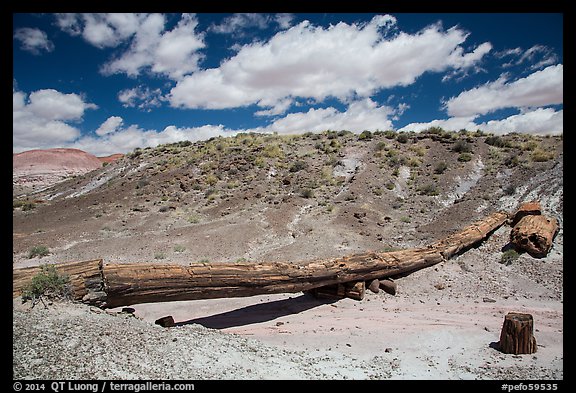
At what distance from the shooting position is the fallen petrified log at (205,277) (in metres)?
5.50

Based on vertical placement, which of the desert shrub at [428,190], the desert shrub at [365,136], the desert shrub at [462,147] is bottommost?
the desert shrub at [428,190]

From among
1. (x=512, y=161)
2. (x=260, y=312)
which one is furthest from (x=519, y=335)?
(x=512, y=161)

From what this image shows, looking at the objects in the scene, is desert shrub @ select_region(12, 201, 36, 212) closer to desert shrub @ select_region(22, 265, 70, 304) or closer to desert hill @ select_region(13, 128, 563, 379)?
desert hill @ select_region(13, 128, 563, 379)

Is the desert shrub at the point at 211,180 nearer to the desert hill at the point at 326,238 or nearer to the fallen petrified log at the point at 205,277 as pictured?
the desert hill at the point at 326,238

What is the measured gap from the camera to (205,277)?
635cm

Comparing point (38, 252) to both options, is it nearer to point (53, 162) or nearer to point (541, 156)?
point (541, 156)

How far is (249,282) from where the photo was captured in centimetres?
680

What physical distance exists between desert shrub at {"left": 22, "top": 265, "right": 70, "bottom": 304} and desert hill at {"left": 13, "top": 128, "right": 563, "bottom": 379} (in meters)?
0.34

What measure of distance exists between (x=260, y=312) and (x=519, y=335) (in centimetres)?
486

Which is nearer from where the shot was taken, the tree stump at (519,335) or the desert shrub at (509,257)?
the tree stump at (519,335)

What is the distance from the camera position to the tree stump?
17.0 ft

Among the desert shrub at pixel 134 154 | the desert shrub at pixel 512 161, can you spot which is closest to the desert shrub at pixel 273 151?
the desert shrub at pixel 134 154

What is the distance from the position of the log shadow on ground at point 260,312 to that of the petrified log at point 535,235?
584cm

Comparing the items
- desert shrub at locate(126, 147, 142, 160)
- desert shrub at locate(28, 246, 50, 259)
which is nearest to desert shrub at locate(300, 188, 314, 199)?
desert shrub at locate(28, 246, 50, 259)
